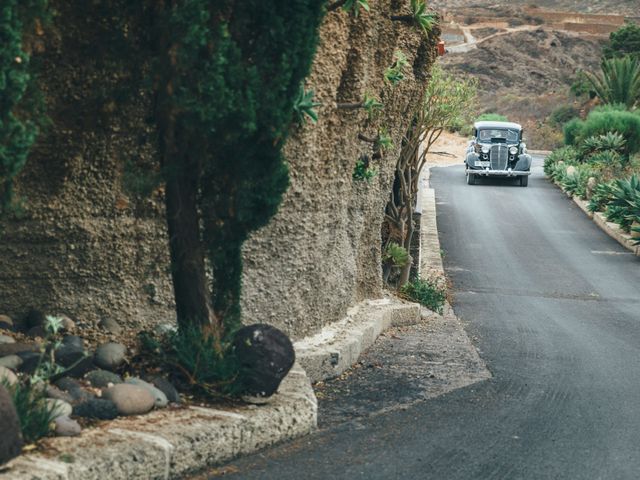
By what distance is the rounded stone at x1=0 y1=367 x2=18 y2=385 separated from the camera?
20.4ft

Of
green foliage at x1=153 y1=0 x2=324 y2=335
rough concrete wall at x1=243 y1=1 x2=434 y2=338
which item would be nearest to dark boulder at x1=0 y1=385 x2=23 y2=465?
green foliage at x1=153 y1=0 x2=324 y2=335

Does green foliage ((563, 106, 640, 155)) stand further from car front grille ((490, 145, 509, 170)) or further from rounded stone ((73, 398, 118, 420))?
rounded stone ((73, 398, 118, 420))

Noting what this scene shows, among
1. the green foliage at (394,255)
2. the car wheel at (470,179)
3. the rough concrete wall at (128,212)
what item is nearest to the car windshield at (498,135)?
the car wheel at (470,179)

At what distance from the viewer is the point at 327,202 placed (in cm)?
1049

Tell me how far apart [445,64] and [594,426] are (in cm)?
8346

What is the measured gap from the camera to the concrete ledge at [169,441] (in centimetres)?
560

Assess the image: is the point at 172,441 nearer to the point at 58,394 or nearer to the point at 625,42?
the point at 58,394

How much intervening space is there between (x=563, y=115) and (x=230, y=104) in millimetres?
70980

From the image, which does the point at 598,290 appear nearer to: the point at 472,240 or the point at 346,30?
the point at 472,240

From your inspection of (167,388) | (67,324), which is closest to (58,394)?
(167,388)

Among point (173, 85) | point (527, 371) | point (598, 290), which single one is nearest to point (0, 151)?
point (173, 85)

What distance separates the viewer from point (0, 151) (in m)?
5.76

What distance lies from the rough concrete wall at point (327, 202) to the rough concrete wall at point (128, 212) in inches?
0.6

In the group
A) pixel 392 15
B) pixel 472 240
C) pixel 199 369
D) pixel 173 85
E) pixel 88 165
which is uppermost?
pixel 392 15
